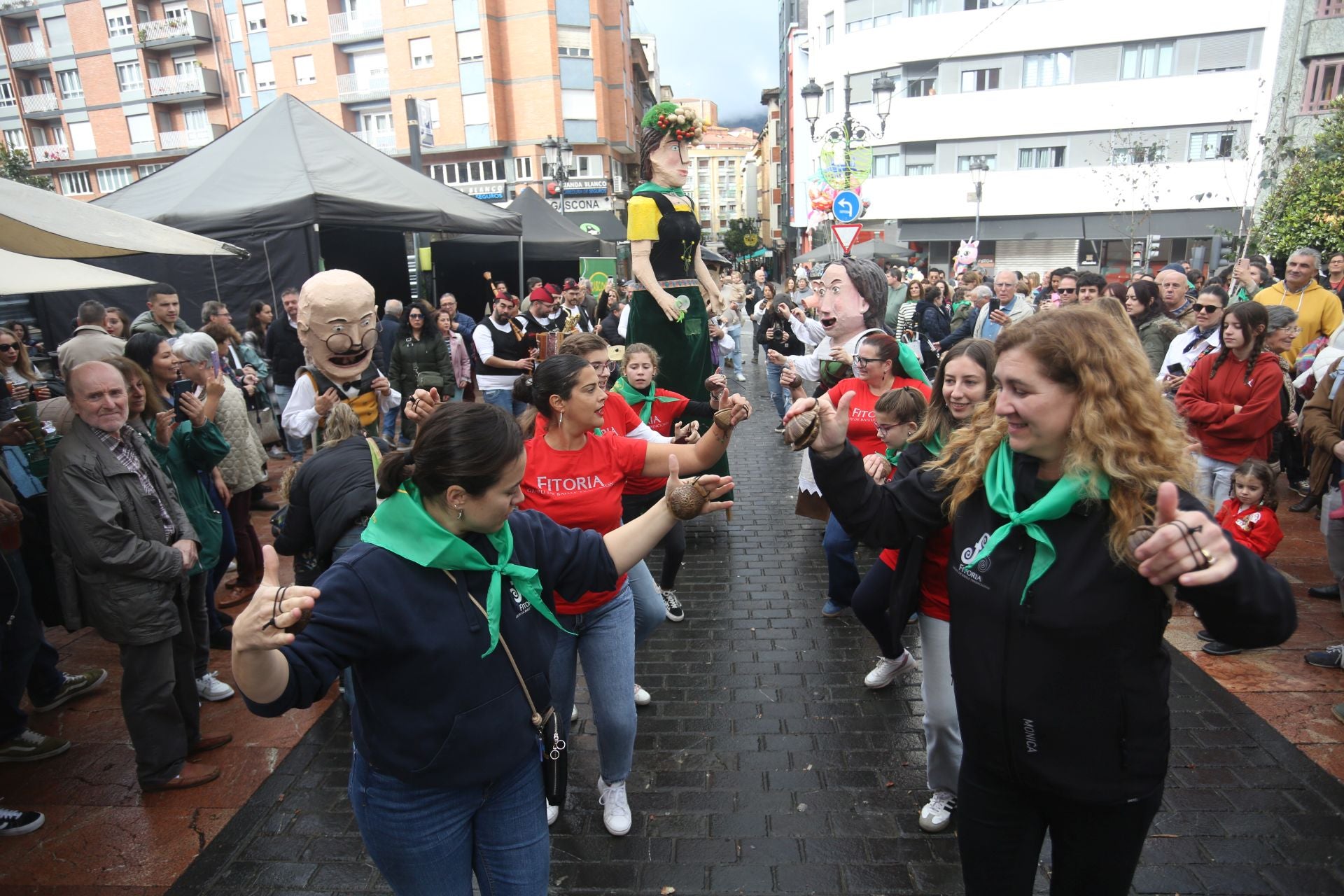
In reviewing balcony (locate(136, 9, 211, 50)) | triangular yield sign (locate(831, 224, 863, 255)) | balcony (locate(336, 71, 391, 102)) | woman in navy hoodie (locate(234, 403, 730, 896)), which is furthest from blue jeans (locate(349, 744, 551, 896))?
balcony (locate(136, 9, 211, 50))

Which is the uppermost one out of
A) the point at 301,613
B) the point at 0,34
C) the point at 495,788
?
the point at 0,34

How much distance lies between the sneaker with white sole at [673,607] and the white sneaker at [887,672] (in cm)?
141

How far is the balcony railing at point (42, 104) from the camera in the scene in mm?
47125

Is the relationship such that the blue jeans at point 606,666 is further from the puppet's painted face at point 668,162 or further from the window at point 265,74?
the window at point 265,74

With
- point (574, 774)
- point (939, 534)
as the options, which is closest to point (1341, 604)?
point (939, 534)

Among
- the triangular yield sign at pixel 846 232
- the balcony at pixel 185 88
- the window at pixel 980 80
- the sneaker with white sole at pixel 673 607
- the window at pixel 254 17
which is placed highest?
the window at pixel 254 17

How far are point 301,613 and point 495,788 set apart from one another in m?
0.76

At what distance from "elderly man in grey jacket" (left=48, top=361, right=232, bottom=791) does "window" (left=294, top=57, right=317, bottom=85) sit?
47.8 meters

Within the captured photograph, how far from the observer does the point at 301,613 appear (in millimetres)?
1780

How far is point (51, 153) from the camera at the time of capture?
48062mm

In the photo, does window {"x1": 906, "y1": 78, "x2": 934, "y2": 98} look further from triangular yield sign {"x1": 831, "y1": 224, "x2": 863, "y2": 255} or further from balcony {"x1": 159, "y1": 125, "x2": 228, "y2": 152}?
balcony {"x1": 159, "y1": 125, "x2": 228, "y2": 152}

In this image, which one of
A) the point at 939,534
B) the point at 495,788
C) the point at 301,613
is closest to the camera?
the point at 301,613

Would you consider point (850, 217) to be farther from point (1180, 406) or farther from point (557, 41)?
point (557, 41)

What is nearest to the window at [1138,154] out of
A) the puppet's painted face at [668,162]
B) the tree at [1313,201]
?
the tree at [1313,201]
